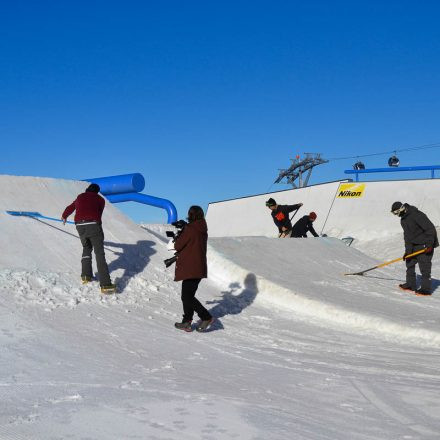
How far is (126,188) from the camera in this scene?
19312mm

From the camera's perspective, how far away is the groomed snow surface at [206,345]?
2.93 m

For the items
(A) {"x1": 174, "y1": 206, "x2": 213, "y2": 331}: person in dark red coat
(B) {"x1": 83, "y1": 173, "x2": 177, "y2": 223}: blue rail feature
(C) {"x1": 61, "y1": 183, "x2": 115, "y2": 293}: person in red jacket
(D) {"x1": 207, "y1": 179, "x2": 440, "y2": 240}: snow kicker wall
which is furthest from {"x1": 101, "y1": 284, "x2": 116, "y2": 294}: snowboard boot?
(D) {"x1": 207, "y1": 179, "x2": 440, "y2": 240}: snow kicker wall

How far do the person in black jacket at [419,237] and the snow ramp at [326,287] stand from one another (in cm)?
44

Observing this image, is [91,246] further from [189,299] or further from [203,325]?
[203,325]

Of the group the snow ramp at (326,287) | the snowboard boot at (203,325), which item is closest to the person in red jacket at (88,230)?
the snowboard boot at (203,325)

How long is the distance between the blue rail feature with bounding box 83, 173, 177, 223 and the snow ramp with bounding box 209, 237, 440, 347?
Result: 28.3 feet

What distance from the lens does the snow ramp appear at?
6.86 m

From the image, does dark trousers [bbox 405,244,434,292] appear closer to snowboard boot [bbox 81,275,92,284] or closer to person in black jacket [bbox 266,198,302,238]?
person in black jacket [bbox 266,198,302,238]

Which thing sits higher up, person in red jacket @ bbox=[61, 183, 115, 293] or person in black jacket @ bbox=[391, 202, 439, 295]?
person in black jacket @ bbox=[391, 202, 439, 295]

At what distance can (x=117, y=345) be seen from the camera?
5000 millimetres

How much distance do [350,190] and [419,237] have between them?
12.2 metres

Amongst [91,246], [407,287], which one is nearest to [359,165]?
[407,287]

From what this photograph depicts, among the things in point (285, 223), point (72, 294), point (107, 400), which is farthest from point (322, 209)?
point (107, 400)

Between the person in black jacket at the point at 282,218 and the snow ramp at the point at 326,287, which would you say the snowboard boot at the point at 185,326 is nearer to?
the snow ramp at the point at 326,287
